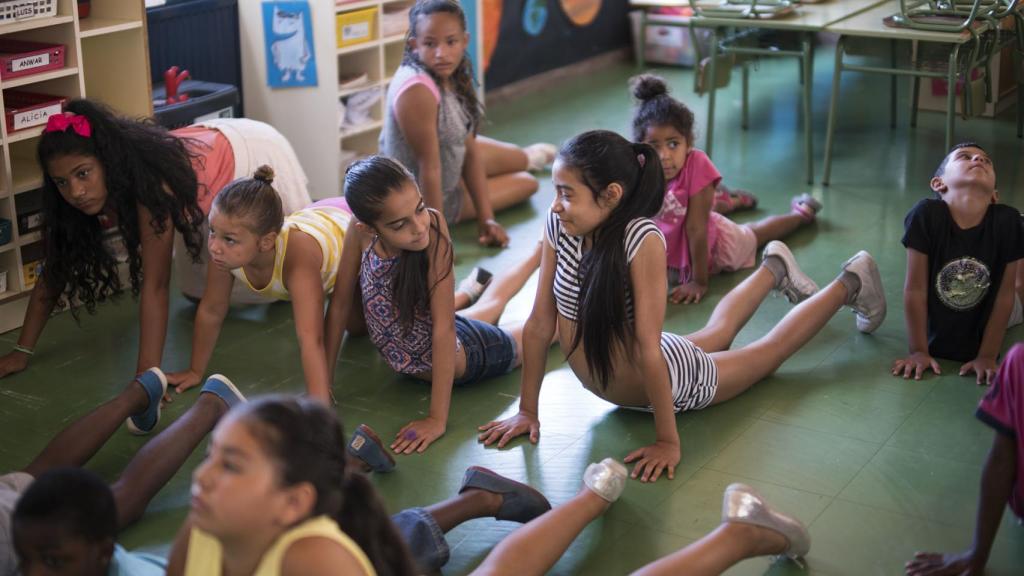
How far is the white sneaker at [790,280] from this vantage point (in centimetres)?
351

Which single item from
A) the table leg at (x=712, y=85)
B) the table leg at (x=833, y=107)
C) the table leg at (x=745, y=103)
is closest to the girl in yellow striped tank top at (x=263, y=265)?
the table leg at (x=712, y=85)

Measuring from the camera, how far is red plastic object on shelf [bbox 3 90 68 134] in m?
3.52

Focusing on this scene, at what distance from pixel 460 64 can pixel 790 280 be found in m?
1.56

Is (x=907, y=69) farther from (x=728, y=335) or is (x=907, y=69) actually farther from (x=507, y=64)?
(x=507, y=64)

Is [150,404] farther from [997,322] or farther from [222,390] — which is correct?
[997,322]

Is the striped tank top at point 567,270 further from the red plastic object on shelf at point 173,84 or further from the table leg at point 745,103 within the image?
the table leg at point 745,103

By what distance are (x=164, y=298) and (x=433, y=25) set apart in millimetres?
1451

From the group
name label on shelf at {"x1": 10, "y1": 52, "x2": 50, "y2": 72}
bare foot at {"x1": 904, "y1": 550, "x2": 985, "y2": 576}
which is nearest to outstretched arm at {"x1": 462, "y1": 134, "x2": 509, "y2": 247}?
name label on shelf at {"x1": 10, "y1": 52, "x2": 50, "y2": 72}

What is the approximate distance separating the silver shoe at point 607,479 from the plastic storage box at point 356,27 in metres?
2.83

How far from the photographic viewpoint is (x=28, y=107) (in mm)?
3555

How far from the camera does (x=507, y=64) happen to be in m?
6.71

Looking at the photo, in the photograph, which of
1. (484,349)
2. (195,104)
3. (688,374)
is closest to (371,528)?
(688,374)

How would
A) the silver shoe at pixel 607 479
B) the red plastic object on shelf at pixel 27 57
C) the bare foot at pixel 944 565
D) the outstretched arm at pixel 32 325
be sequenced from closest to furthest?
the bare foot at pixel 944 565 < the silver shoe at pixel 607 479 < the outstretched arm at pixel 32 325 < the red plastic object on shelf at pixel 27 57

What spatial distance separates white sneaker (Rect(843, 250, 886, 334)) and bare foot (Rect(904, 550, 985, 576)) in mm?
1200
